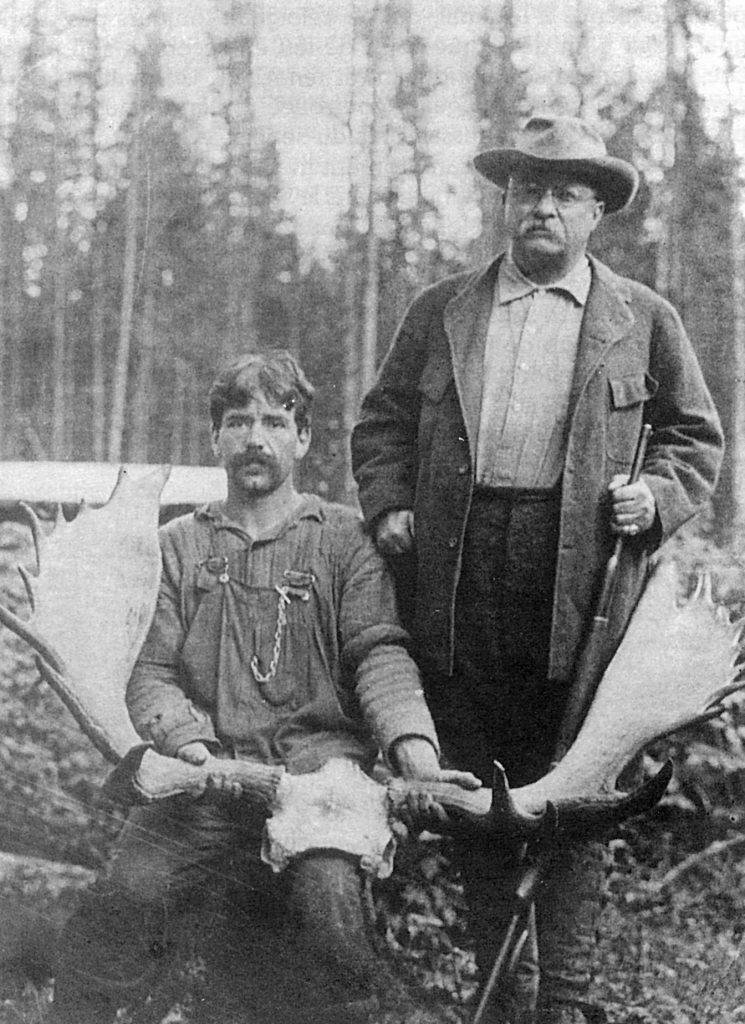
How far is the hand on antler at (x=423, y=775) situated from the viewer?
13.8 feet

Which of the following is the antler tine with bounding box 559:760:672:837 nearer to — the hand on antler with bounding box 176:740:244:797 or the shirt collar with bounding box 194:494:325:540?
the hand on antler with bounding box 176:740:244:797

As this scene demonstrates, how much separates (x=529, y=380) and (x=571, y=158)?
74 cm

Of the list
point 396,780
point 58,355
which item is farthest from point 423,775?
point 58,355

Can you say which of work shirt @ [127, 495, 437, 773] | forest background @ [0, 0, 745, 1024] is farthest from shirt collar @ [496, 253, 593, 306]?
work shirt @ [127, 495, 437, 773]

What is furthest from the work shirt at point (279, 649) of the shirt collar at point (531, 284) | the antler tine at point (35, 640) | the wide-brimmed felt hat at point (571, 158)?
the wide-brimmed felt hat at point (571, 158)

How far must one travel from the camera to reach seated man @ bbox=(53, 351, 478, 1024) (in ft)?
13.9

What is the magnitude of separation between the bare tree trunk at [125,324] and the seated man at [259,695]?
0.41 m

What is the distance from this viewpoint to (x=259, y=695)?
4336 mm

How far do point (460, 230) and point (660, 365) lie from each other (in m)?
0.83

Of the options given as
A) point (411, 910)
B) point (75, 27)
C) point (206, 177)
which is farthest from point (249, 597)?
point (75, 27)

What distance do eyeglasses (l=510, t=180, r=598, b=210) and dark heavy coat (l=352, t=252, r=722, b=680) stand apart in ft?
0.79

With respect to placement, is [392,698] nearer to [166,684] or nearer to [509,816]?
[509,816]

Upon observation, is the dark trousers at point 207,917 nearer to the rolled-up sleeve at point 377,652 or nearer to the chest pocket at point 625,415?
the rolled-up sleeve at point 377,652

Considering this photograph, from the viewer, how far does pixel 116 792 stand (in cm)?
434
